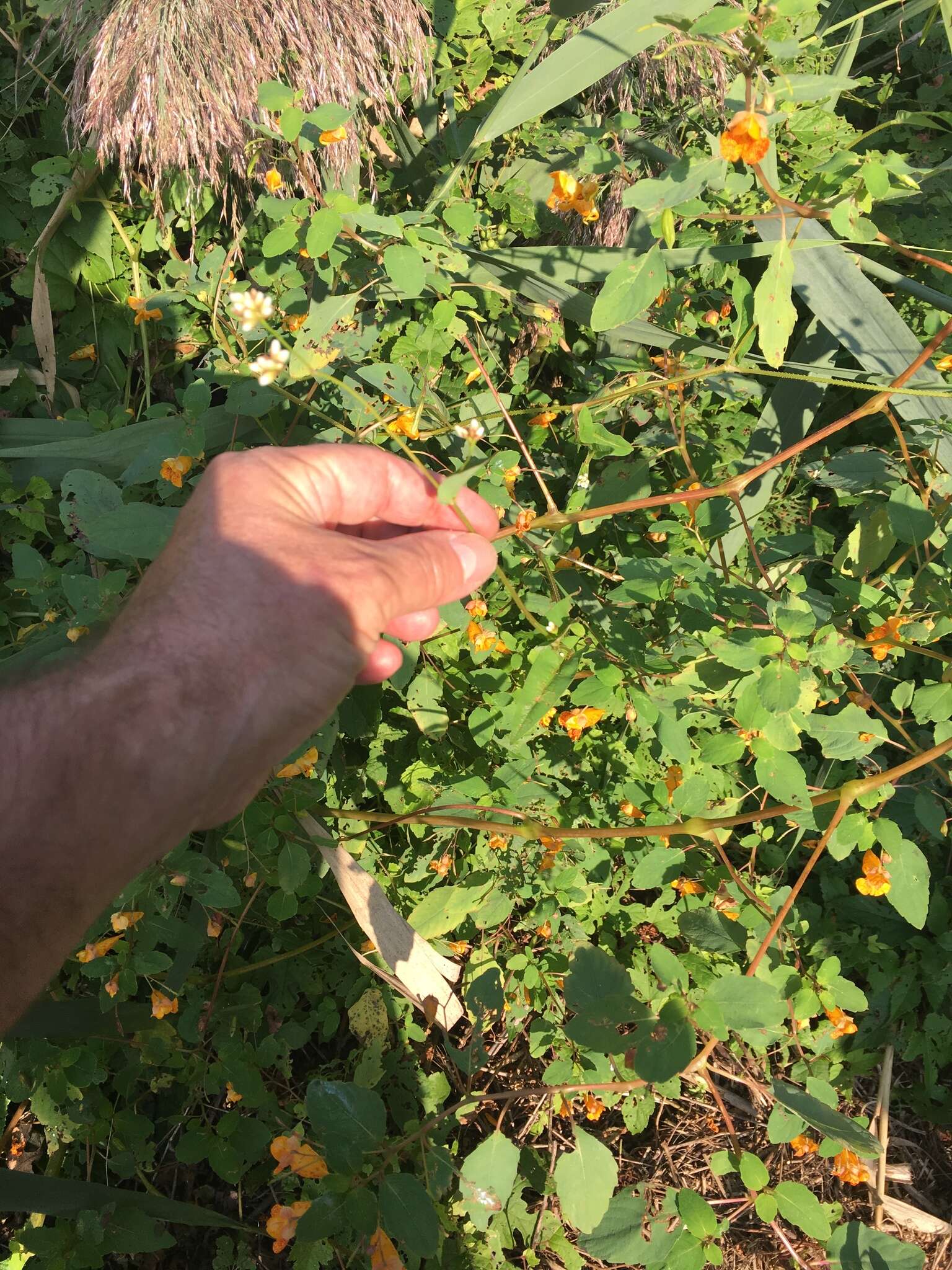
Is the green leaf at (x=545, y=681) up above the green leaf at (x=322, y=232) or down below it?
below

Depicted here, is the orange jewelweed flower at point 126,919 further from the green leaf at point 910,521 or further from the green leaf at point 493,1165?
the green leaf at point 910,521

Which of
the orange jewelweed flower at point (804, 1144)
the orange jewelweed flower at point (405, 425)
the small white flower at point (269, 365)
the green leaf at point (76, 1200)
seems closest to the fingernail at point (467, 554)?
the orange jewelweed flower at point (405, 425)

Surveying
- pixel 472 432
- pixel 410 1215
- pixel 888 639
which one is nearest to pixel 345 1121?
pixel 410 1215

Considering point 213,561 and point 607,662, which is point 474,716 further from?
point 213,561

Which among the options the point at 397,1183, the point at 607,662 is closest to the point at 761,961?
the point at 607,662

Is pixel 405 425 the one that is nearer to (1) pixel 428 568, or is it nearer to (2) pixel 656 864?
(1) pixel 428 568

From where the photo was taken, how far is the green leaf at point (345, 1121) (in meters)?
1.40

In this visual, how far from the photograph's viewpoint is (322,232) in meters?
1.68

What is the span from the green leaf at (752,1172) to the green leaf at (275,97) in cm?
208

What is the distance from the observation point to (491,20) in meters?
2.51

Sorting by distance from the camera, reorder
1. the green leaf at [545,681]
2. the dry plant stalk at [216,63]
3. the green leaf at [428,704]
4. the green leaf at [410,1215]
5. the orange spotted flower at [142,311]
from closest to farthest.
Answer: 1. the green leaf at [410,1215]
2. the green leaf at [545,681]
3. the dry plant stalk at [216,63]
4. the green leaf at [428,704]
5. the orange spotted flower at [142,311]

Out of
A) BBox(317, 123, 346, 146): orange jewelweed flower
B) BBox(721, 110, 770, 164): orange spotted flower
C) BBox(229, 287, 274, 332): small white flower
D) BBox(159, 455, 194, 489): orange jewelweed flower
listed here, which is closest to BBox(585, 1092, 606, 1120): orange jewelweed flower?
BBox(159, 455, 194, 489): orange jewelweed flower

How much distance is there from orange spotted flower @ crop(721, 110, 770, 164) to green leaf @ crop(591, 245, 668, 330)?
8.6 inches

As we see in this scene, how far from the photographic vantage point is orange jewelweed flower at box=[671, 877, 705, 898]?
1.98 meters
